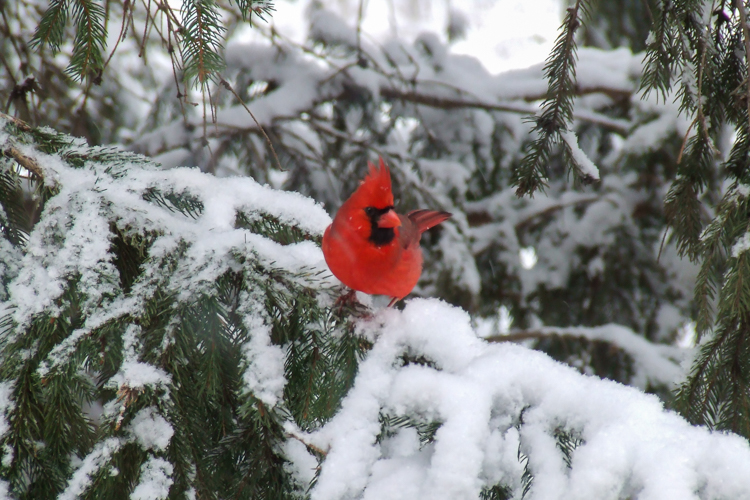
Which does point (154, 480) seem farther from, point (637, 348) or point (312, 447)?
point (637, 348)

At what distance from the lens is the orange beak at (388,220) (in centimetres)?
177

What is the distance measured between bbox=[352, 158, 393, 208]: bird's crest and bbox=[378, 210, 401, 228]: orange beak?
34mm

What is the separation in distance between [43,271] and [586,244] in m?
3.38

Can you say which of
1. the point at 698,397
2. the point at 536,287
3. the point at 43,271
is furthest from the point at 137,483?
the point at 536,287

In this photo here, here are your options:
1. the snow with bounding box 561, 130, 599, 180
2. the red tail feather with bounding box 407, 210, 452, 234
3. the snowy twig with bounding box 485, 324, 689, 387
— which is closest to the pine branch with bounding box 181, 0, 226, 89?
the snow with bounding box 561, 130, 599, 180

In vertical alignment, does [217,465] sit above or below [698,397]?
below

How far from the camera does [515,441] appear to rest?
1.04 metres

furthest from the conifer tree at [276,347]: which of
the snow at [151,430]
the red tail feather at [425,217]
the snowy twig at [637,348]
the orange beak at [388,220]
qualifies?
the snowy twig at [637,348]

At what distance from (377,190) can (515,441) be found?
96 centimetres

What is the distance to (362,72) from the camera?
3.44m

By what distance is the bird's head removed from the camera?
1772 mm

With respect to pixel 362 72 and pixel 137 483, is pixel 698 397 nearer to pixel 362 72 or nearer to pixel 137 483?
pixel 137 483

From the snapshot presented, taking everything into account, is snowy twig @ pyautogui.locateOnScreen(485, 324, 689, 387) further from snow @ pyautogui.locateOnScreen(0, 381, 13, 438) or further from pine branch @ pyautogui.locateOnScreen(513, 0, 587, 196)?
snow @ pyautogui.locateOnScreen(0, 381, 13, 438)

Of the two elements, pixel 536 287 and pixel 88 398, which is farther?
pixel 536 287
